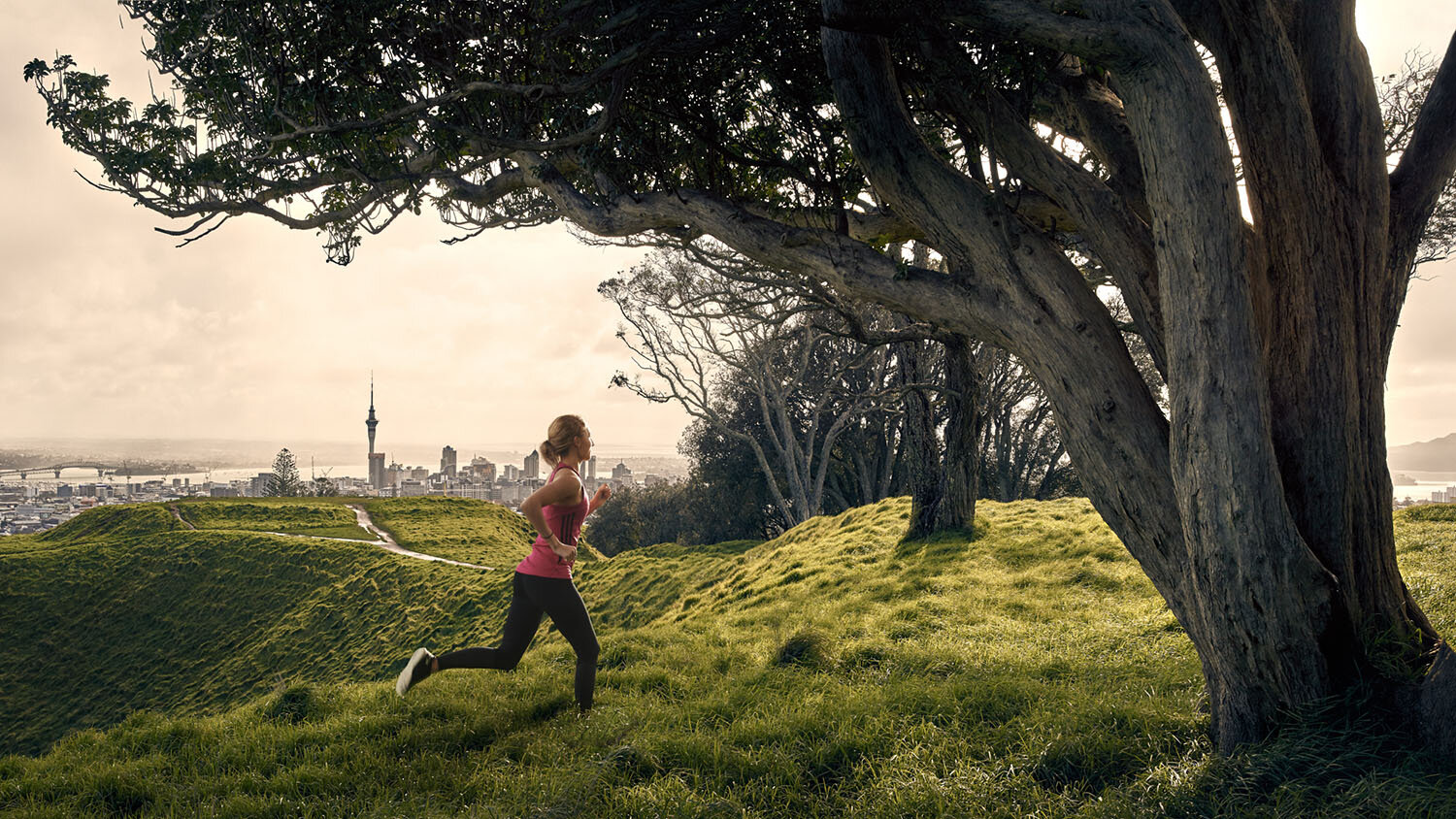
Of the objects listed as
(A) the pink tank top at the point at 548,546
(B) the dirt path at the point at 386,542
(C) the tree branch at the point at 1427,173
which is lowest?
(B) the dirt path at the point at 386,542

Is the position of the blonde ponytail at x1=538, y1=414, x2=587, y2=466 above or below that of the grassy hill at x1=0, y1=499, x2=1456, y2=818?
above

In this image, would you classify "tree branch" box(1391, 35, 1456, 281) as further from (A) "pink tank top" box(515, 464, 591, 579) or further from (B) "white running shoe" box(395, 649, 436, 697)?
(B) "white running shoe" box(395, 649, 436, 697)

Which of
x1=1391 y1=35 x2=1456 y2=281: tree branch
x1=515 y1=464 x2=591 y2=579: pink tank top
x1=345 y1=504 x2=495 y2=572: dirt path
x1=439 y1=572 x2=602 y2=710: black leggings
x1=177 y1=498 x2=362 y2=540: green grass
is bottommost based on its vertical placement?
x1=345 y1=504 x2=495 y2=572: dirt path

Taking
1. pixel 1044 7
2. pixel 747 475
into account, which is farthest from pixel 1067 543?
pixel 747 475

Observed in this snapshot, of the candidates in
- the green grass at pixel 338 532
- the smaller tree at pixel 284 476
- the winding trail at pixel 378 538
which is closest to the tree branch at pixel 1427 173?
the winding trail at pixel 378 538

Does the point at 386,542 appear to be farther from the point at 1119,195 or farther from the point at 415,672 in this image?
the point at 1119,195

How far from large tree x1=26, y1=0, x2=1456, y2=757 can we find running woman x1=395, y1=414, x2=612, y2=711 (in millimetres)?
2200

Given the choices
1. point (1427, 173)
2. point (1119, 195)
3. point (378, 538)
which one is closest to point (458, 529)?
point (378, 538)

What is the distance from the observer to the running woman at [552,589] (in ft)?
16.4

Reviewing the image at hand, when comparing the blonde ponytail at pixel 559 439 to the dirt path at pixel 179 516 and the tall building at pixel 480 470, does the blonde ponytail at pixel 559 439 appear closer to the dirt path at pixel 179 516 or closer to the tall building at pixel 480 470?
the dirt path at pixel 179 516

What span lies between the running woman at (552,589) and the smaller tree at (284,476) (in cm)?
5889

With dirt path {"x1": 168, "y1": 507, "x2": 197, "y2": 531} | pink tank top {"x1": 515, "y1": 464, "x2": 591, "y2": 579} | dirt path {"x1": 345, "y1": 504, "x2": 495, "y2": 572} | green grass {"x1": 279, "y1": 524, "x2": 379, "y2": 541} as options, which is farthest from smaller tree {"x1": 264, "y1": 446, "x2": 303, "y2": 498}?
pink tank top {"x1": 515, "y1": 464, "x2": 591, "y2": 579}

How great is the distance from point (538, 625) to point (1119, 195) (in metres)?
5.02

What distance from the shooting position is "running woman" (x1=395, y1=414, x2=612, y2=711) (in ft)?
16.4
